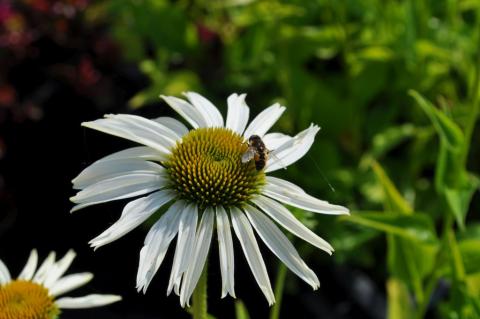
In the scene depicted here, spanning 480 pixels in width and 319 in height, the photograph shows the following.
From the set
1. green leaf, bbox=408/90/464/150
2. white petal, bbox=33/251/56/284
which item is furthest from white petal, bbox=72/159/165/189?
green leaf, bbox=408/90/464/150

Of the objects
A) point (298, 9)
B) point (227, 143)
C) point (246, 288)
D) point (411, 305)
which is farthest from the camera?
point (246, 288)

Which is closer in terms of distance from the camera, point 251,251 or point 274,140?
point 251,251

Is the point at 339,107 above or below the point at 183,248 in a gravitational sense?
below

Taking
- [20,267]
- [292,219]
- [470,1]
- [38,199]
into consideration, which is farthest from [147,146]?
[38,199]

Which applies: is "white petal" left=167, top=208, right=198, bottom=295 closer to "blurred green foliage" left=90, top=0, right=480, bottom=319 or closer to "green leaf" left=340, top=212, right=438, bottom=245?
"green leaf" left=340, top=212, right=438, bottom=245

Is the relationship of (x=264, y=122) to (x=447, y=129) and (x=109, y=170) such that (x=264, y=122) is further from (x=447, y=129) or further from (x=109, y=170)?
(x=447, y=129)

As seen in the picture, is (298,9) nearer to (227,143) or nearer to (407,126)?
(407,126)

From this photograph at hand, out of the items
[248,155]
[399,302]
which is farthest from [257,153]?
[399,302]
